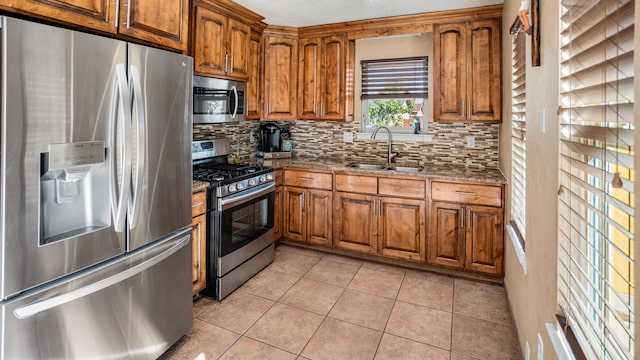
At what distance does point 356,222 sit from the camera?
3.50 metres

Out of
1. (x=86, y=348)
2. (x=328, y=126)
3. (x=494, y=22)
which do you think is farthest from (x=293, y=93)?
(x=86, y=348)

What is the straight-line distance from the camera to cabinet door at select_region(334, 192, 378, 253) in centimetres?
343

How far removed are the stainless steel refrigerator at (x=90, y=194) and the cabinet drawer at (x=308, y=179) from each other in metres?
1.68

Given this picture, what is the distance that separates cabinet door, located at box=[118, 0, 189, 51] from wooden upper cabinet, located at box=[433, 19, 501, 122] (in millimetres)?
2287

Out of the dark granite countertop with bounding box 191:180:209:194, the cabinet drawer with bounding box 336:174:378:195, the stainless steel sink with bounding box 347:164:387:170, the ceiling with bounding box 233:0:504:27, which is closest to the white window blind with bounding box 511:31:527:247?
the ceiling with bounding box 233:0:504:27

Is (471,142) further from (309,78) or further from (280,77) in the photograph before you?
(280,77)

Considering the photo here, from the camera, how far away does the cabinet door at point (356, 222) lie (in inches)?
135

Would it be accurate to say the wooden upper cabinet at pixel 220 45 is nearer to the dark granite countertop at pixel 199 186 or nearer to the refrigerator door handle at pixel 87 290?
the dark granite countertop at pixel 199 186

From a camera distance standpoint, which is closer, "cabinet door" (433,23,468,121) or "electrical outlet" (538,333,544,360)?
"electrical outlet" (538,333,544,360)

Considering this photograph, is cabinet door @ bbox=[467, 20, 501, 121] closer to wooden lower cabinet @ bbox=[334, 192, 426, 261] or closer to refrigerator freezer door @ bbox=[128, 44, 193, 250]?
wooden lower cabinet @ bbox=[334, 192, 426, 261]

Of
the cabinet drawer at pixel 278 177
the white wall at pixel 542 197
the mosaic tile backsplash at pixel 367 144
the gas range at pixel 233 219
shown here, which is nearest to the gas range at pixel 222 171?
the gas range at pixel 233 219

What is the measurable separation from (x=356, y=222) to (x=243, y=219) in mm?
1159

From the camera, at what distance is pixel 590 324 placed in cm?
97

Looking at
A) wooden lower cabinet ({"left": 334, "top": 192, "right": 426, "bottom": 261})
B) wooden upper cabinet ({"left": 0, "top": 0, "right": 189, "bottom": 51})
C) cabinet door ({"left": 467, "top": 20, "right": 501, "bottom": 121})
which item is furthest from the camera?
wooden lower cabinet ({"left": 334, "top": 192, "right": 426, "bottom": 261})
